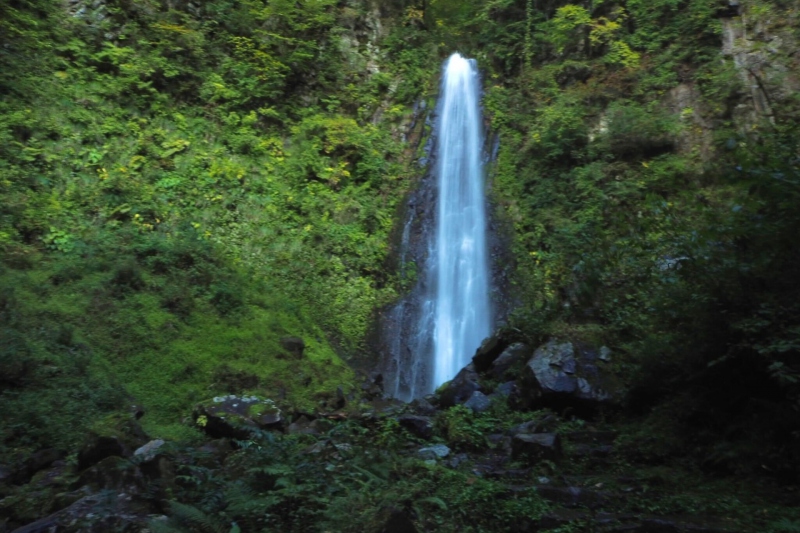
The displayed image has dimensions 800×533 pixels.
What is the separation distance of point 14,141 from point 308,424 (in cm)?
970

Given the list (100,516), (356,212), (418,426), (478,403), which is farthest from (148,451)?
(356,212)

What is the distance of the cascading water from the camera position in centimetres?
1452

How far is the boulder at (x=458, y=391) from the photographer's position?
10.0 metres

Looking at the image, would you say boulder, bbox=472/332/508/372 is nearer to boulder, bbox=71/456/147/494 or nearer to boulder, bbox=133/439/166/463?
boulder, bbox=133/439/166/463

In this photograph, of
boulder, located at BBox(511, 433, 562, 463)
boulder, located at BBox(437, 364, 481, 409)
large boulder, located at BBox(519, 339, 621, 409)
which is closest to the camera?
boulder, located at BBox(511, 433, 562, 463)

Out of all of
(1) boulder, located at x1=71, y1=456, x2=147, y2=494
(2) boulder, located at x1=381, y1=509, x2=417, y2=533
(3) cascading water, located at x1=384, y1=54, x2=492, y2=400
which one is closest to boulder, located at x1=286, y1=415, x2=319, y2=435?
(1) boulder, located at x1=71, y1=456, x2=147, y2=494

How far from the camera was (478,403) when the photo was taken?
30.0ft

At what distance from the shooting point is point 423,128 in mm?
19328

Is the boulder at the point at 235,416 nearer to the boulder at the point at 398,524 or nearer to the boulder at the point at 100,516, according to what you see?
the boulder at the point at 100,516

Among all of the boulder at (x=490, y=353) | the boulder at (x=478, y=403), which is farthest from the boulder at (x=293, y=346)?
the boulder at (x=478, y=403)

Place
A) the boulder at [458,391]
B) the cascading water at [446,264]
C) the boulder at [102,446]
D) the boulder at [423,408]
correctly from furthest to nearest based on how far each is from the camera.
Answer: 1. the cascading water at [446,264]
2. the boulder at [458,391]
3. the boulder at [423,408]
4. the boulder at [102,446]

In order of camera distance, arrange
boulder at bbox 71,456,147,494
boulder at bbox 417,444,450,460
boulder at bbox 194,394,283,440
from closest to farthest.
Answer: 1. boulder at bbox 71,456,147,494
2. boulder at bbox 417,444,450,460
3. boulder at bbox 194,394,283,440

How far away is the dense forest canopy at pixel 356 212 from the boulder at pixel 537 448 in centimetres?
101

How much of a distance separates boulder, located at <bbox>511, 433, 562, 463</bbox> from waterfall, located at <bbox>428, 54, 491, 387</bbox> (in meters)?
7.63
